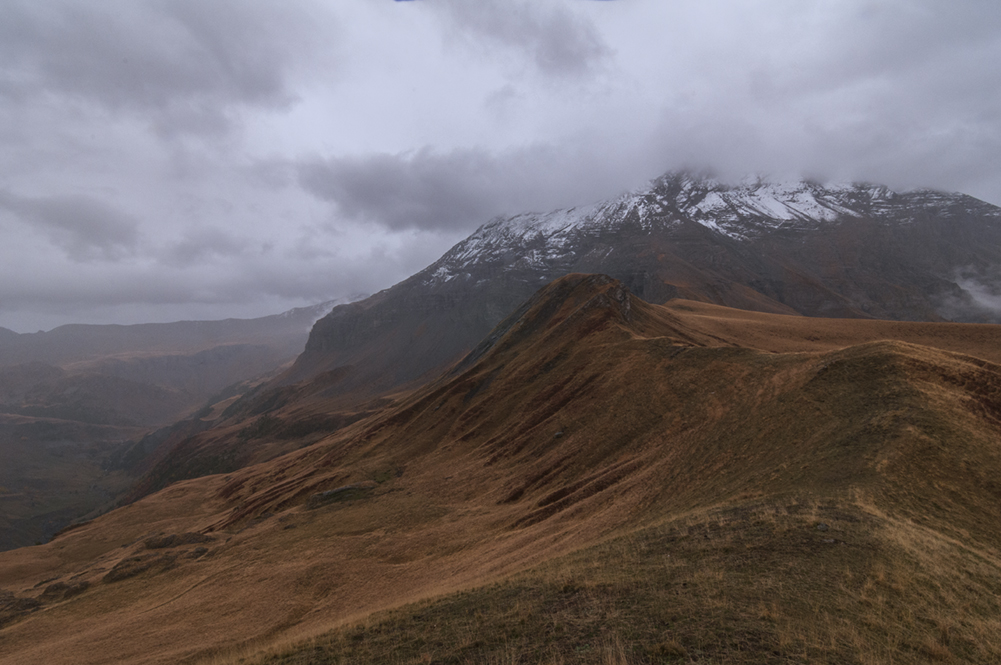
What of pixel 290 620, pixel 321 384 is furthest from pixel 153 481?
pixel 290 620

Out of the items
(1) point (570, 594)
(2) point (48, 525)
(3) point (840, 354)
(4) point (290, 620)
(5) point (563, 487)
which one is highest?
(3) point (840, 354)

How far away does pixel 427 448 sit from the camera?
48.9m

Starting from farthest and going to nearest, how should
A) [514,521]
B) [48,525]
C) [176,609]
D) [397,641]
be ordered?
[48,525] < [514,521] < [176,609] < [397,641]

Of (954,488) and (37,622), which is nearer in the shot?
(954,488)

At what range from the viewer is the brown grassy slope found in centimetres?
1133

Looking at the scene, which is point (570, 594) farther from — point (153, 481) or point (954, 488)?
point (153, 481)

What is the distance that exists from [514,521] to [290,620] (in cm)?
1161

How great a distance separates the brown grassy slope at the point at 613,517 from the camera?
37.2 ft

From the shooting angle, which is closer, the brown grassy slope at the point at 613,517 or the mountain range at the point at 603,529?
the mountain range at the point at 603,529

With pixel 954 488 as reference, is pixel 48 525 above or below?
below

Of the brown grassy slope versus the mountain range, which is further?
the brown grassy slope

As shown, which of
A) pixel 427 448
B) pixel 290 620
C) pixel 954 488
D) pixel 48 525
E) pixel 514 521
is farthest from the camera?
pixel 48 525

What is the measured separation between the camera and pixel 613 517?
835 inches

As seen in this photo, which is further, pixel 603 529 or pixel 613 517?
pixel 613 517
